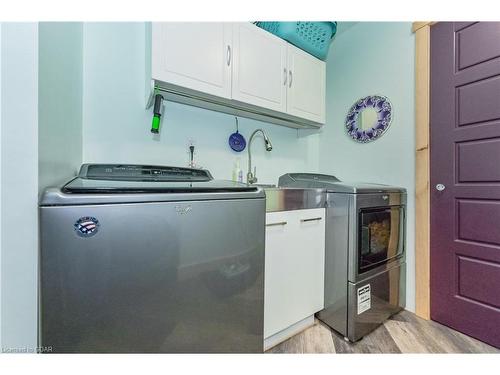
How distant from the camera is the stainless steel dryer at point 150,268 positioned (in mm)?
550

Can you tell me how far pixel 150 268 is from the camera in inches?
25.1

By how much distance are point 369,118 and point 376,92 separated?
0.68ft

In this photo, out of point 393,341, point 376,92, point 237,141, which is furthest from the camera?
point 376,92

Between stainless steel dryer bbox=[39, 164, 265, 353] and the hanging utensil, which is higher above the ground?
the hanging utensil

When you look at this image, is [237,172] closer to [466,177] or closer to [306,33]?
[306,33]

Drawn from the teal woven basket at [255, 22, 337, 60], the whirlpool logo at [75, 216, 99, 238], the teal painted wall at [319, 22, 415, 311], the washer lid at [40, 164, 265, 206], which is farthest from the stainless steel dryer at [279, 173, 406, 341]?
the whirlpool logo at [75, 216, 99, 238]

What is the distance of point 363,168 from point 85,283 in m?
1.93

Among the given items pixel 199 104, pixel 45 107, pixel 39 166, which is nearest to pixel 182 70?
pixel 199 104

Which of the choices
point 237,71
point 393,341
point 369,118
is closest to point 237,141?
point 237,71

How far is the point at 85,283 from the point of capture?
0.57 meters

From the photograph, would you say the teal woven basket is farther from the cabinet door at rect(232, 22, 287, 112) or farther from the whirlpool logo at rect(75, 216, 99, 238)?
the whirlpool logo at rect(75, 216, 99, 238)

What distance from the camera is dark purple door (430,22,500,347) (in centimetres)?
115

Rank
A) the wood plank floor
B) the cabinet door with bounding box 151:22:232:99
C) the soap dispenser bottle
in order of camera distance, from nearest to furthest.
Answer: the cabinet door with bounding box 151:22:232:99
the wood plank floor
the soap dispenser bottle

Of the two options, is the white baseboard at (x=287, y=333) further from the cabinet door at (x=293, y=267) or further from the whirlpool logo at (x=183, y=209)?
the whirlpool logo at (x=183, y=209)
